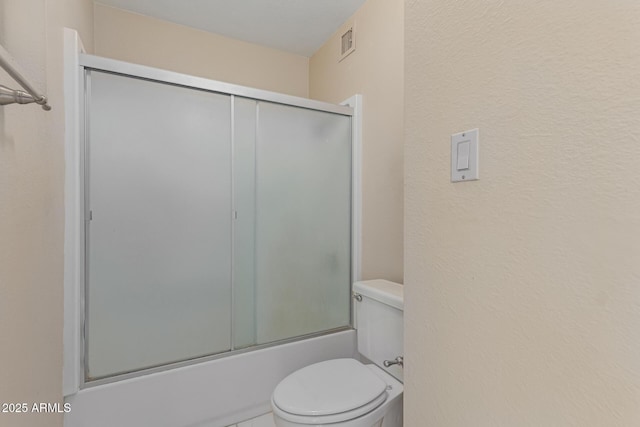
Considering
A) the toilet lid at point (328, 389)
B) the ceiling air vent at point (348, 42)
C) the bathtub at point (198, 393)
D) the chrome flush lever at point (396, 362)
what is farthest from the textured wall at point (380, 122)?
the bathtub at point (198, 393)

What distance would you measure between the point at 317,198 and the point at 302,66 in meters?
1.27

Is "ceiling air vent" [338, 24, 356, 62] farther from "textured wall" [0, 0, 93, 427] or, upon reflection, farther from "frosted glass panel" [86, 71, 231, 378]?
"textured wall" [0, 0, 93, 427]

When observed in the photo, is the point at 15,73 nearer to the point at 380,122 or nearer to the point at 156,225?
the point at 156,225

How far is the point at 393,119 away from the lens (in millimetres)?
1561

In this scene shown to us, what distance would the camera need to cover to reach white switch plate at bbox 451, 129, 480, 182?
0.65m

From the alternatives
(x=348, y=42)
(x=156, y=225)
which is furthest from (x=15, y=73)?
(x=348, y=42)

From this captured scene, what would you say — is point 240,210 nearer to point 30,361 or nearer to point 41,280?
point 41,280

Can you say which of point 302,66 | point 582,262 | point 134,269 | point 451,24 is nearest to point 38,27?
point 134,269

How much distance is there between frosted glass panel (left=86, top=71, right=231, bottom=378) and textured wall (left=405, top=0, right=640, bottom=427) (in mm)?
1063

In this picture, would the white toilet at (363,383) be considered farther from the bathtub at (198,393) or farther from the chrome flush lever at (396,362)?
the bathtub at (198,393)

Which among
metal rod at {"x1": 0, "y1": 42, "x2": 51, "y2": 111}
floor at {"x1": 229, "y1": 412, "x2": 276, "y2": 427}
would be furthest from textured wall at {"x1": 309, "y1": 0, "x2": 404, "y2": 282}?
metal rod at {"x1": 0, "y1": 42, "x2": 51, "y2": 111}

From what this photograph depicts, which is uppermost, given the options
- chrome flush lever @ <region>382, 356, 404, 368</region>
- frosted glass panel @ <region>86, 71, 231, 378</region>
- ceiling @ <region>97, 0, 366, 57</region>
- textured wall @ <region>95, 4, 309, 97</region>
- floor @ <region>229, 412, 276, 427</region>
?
ceiling @ <region>97, 0, 366, 57</region>

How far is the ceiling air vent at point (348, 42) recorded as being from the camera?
6.01 feet

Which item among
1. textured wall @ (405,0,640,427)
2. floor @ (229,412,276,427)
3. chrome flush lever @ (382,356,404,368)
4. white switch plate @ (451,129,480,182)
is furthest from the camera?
floor @ (229,412,276,427)
